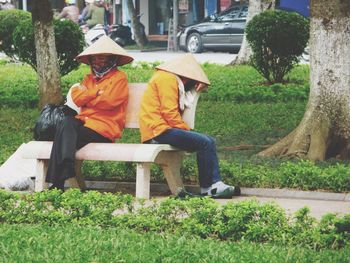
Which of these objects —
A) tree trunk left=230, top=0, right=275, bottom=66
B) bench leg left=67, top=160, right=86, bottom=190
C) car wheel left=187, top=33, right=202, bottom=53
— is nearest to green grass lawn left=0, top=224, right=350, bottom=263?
bench leg left=67, top=160, right=86, bottom=190

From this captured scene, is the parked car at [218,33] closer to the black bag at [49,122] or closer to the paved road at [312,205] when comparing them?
the black bag at [49,122]

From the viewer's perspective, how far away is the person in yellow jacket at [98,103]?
32.4ft

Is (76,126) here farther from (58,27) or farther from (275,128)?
(58,27)

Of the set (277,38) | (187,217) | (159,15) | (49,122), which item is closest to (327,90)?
(49,122)

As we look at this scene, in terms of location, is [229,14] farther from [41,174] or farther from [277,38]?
[41,174]

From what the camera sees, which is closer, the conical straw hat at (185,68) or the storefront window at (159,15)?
the conical straw hat at (185,68)

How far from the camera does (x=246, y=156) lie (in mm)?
11945

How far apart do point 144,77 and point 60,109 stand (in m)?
10.9

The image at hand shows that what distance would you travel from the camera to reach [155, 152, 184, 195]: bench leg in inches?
388

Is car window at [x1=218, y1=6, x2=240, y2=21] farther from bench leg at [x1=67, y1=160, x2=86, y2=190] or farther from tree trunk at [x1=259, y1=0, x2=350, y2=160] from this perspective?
bench leg at [x1=67, y1=160, x2=86, y2=190]

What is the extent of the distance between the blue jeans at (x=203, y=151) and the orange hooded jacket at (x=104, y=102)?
668 millimetres

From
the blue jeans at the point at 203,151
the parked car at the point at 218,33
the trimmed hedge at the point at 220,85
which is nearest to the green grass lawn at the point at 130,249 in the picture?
the blue jeans at the point at 203,151

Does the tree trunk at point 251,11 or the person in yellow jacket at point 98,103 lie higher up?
the person in yellow jacket at point 98,103

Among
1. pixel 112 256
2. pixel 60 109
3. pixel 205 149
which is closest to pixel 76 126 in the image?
pixel 60 109
